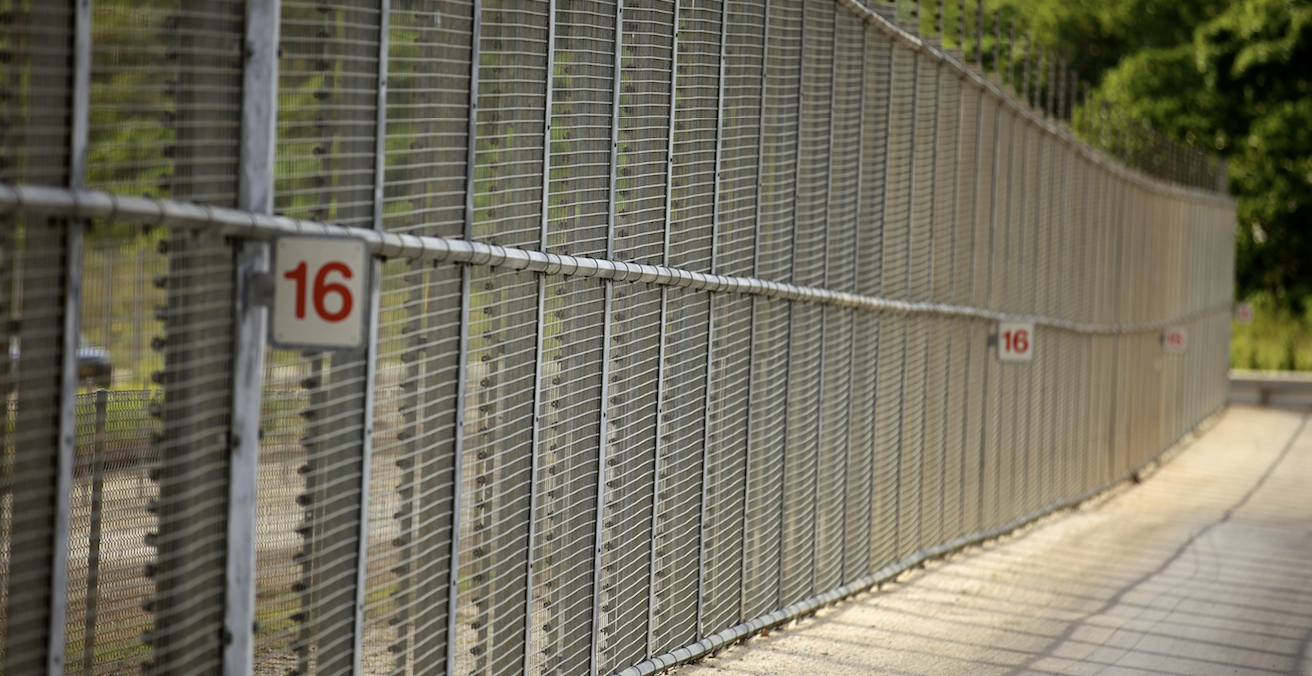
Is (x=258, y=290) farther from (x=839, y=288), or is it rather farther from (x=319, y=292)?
(x=839, y=288)

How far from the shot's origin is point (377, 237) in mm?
4684

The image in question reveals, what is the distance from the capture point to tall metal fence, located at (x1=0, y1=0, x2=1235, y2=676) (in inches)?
148

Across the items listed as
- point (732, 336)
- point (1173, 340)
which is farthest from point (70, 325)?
point (1173, 340)

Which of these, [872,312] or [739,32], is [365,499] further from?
[872,312]

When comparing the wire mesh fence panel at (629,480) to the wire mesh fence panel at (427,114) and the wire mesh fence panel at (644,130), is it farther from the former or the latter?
the wire mesh fence panel at (427,114)

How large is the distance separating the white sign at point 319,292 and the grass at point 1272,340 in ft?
127

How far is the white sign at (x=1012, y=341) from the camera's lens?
14000mm

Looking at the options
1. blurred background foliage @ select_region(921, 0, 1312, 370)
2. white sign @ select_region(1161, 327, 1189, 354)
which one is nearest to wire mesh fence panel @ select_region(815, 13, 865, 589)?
white sign @ select_region(1161, 327, 1189, 354)

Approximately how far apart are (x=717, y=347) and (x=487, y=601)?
8.82 feet

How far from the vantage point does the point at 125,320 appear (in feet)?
12.4

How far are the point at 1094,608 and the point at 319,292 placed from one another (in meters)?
7.69

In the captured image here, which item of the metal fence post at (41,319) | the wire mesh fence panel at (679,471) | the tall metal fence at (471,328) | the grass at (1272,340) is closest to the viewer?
the metal fence post at (41,319)

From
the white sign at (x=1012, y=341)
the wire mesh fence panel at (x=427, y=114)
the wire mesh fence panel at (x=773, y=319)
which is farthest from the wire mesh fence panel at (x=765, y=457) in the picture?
the white sign at (x=1012, y=341)

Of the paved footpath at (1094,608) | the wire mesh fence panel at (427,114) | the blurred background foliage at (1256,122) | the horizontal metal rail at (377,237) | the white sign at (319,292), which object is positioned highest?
the blurred background foliage at (1256,122)
